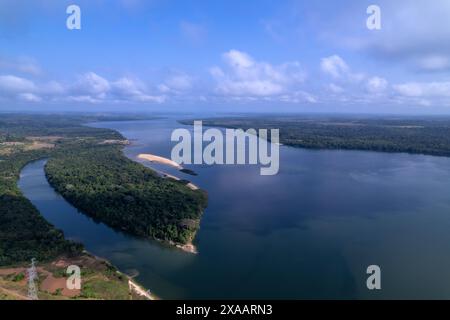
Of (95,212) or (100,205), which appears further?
(100,205)

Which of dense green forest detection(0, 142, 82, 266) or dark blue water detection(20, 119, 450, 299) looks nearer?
dark blue water detection(20, 119, 450, 299)

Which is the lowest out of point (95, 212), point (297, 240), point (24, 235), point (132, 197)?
point (297, 240)

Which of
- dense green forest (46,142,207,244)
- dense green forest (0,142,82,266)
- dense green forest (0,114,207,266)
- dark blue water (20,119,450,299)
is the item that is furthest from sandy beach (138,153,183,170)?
dense green forest (0,142,82,266)

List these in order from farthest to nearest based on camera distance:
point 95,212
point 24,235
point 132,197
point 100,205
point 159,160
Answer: point 159,160
point 132,197
point 100,205
point 95,212
point 24,235

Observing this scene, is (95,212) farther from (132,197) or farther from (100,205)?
(132,197)

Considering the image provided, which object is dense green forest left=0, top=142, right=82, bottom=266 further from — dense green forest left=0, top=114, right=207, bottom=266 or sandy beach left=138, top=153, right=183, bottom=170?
sandy beach left=138, top=153, right=183, bottom=170

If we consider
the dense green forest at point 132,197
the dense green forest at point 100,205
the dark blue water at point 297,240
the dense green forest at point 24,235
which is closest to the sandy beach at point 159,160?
the dense green forest at point 100,205

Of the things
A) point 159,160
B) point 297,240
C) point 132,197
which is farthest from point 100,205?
point 159,160

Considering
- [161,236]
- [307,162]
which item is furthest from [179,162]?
[161,236]
